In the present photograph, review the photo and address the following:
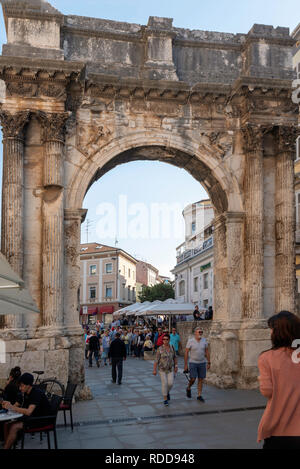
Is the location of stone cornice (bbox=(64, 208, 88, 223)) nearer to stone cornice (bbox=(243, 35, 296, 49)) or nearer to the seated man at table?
the seated man at table

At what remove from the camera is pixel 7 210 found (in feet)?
36.9

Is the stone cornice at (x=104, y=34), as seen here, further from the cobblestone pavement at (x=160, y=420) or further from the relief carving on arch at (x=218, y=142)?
the cobblestone pavement at (x=160, y=420)

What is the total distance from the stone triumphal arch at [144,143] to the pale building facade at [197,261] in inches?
634

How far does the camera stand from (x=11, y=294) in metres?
6.88

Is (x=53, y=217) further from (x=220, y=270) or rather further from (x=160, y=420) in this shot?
(x=160, y=420)

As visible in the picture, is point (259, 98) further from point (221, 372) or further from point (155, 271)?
point (155, 271)

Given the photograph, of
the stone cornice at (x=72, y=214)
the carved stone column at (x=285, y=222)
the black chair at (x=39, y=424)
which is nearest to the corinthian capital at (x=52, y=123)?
the stone cornice at (x=72, y=214)

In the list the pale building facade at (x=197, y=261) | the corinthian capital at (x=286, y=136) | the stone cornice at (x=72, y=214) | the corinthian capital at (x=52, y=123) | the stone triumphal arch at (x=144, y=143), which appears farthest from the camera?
the pale building facade at (x=197, y=261)

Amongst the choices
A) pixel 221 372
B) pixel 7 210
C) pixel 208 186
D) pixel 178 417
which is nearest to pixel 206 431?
pixel 178 417

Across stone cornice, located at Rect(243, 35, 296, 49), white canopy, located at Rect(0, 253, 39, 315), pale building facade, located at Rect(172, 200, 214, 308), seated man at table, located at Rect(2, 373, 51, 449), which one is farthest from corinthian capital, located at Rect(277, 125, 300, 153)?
pale building facade, located at Rect(172, 200, 214, 308)

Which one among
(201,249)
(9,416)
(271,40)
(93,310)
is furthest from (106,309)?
(9,416)

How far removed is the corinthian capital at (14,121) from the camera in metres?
11.5

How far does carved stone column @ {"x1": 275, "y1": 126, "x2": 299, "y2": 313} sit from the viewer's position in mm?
12469
